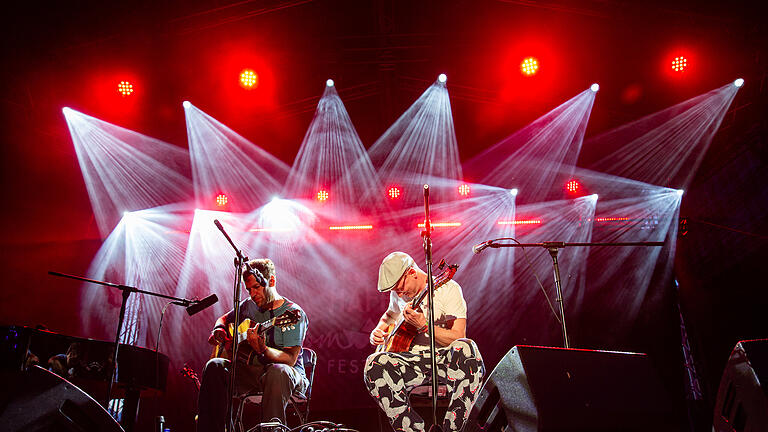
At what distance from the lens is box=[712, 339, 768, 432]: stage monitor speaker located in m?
1.92

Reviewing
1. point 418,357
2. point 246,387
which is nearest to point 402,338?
point 418,357

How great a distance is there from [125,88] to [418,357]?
557 cm

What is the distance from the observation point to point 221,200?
9.31 meters

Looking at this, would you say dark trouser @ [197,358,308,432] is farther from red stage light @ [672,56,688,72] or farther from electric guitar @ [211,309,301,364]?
red stage light @ [672,56,688,72]

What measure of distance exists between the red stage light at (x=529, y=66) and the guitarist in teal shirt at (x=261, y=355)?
4.53 metres

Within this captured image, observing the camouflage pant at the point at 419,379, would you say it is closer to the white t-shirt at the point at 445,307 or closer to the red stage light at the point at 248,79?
the white t-shirt at the point at 445,307

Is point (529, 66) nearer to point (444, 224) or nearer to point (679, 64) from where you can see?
point (679, 64)

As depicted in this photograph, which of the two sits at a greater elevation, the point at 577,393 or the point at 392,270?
the point at 392,270

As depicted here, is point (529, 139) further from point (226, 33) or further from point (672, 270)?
point (226, 33)

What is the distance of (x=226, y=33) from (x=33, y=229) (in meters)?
3.99

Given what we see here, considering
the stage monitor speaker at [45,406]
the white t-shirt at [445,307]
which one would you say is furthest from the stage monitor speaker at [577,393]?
the stage monitor speaker at [45,406]

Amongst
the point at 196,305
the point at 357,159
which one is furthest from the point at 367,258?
the point at 196,305

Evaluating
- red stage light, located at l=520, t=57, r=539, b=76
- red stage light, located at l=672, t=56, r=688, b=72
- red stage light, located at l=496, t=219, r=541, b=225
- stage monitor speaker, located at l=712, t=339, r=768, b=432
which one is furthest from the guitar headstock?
red stage light, located at l=496, t=219, r=541, b=225

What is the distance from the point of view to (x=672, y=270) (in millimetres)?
8445
